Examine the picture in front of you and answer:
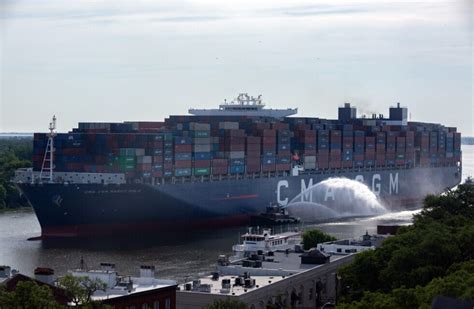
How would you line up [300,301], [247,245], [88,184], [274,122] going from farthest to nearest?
1. [274,122]
2. [88,184]
3. [247,245]
4. [300,301]

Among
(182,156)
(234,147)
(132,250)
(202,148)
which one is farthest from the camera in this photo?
(234,147)

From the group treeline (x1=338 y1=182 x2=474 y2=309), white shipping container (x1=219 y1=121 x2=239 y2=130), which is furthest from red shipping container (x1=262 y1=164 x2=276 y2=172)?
treeline (x1=338 y1=182 x2=474 y2=309)

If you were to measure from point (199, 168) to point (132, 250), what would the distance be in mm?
13024

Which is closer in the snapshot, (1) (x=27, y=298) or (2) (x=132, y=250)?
(1) (x=27, y=298)

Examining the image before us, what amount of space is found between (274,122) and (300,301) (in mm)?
35346

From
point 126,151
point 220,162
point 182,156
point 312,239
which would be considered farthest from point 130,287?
point 220,162

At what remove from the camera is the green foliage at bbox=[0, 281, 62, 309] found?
1672 cm

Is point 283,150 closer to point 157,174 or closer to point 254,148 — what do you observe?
point 254,148

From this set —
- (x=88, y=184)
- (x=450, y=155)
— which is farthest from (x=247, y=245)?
(x=450, y=155)

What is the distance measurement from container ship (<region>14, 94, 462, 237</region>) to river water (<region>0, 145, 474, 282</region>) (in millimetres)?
1682

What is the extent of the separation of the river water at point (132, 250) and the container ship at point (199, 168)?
1682mm

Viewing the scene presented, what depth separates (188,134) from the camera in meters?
51.8

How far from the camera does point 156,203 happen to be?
48.7 meters

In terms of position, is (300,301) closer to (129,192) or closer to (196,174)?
(129,192)
